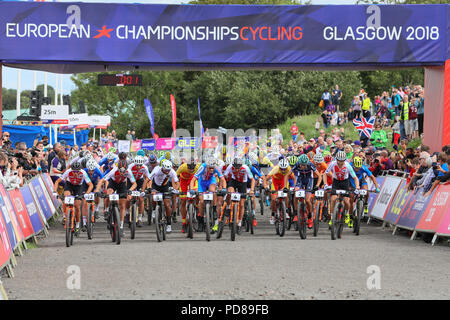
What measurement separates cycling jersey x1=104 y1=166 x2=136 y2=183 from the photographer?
6.18 feet

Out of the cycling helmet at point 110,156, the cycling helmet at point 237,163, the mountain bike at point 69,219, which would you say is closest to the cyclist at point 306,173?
the cycling helmet at point 237,163

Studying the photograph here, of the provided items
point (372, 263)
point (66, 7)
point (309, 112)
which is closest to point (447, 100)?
point (372, 263)

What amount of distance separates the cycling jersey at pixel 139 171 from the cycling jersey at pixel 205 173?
113 centimetres

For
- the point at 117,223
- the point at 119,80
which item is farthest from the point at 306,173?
the point at 119,80

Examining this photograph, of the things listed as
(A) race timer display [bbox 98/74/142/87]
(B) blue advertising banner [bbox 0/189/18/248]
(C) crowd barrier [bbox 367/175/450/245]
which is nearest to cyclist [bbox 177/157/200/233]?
(A) race timer display [bbox 98/74/142/87]

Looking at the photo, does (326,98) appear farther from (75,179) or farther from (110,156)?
(75,179)

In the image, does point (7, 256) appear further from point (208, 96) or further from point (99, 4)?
point (208, 96)

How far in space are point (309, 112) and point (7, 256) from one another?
162ft

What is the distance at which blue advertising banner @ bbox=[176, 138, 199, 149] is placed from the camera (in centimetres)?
3738

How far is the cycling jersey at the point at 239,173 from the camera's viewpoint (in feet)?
55.4

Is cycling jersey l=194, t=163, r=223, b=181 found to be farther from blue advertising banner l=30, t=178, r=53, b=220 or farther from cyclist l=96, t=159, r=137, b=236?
blue advertising banner l=30, t=178, r=53, b=220

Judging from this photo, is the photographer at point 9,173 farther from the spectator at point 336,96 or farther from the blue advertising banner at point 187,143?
the blue advertising banner at point 187,143

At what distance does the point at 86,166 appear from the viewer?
1730 centimetres

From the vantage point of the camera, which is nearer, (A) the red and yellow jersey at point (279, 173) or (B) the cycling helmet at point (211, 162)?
(B) the cycling helmet at point (211, 162)
